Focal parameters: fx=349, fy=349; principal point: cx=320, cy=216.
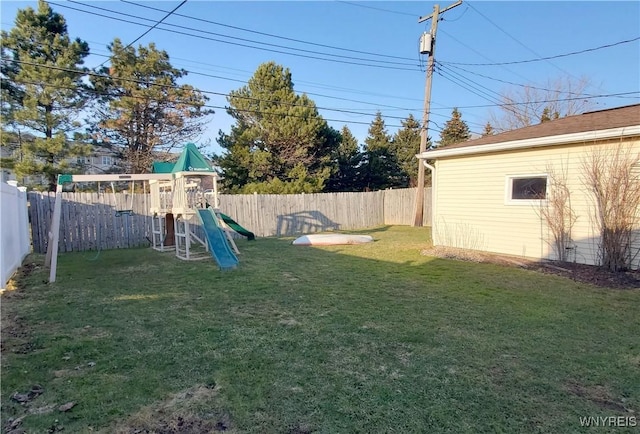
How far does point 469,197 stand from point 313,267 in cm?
444

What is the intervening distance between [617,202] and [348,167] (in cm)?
1899

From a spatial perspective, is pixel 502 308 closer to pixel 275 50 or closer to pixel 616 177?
pixel 616 177

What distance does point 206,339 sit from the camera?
3410 mm

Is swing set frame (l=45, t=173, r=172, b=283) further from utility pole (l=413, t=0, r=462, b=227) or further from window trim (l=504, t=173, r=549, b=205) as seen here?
utility pole (l=413, t=0, r=462, b=227)

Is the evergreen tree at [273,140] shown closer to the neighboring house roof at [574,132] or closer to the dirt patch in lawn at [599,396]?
the neighboring house roof at [574,132]

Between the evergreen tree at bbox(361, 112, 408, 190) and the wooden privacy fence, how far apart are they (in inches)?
309

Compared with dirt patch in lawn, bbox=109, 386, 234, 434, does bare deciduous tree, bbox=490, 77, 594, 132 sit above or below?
above

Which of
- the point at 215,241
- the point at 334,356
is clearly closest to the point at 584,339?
the point at 334,356

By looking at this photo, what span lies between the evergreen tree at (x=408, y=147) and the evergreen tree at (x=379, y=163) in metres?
0.41

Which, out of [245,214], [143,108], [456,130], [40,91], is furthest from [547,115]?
[40,91]

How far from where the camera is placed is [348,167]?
80.4 feet

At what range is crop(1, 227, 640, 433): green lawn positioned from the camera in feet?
7.15

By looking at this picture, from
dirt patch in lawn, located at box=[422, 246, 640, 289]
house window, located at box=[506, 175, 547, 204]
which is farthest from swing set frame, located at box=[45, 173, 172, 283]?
house window, located at box=[506, 175, 547, 204]

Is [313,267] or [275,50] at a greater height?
[275,50]
